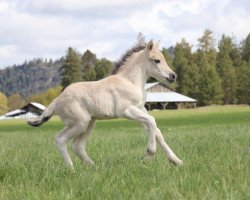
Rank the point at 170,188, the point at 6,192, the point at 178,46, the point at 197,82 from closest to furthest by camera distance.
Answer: the point at 170,188
the point at 6,192
the point at 197,82
the point at 178,46

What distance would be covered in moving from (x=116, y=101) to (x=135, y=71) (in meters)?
0.72

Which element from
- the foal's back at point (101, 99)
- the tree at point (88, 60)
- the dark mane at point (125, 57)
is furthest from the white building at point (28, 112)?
the foal's back at point (101, 99)

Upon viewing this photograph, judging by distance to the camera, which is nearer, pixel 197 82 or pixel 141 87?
pixel 141 87

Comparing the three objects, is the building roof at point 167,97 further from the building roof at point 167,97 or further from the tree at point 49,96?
the tree at point 49,96

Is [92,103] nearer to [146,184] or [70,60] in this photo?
[146,184]

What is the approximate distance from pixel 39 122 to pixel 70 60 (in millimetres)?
125342

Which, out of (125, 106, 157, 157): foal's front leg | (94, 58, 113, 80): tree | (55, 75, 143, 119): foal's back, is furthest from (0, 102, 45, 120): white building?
(125, 106, 157, 157): foal's front leg

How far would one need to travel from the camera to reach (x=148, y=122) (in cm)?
764

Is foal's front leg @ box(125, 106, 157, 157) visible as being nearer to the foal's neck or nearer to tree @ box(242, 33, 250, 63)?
the foal's neck

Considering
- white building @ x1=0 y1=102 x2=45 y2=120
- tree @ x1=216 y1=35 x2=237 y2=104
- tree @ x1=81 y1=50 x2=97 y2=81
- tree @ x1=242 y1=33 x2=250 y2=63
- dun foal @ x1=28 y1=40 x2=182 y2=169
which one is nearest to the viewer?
dun foal @ x1=28 y1=40 x2=182 y2=169

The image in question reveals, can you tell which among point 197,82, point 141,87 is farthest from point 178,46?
point 141,87

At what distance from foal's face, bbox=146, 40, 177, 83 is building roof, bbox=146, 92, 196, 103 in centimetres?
10603

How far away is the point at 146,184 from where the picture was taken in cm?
557

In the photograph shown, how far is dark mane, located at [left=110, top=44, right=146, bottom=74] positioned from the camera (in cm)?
862
